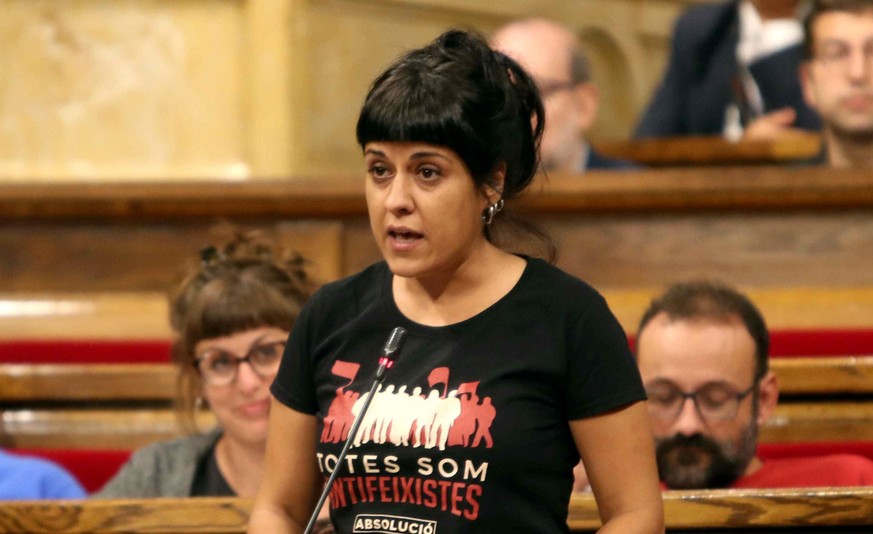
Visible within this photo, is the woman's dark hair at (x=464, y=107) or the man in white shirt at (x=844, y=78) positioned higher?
the man in white shirt at (x=844, y=78)

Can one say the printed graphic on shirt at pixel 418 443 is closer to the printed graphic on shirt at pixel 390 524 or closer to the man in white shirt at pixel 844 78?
the printed graphic on shirt at pixel 390 524

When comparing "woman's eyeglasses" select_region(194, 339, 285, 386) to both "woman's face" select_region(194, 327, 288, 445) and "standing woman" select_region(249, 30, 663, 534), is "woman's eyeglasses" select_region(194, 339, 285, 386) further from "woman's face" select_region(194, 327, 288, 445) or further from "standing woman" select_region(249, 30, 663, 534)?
"standing woman" select_region(249, 30, 663, 534)

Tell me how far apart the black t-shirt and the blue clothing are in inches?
22.4

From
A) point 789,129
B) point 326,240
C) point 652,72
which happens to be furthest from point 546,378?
point 652,72

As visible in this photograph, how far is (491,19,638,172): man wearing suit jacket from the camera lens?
1760 mm

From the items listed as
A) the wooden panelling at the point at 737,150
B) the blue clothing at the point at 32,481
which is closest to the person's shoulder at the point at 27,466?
the blue clothing at the point at 32,481

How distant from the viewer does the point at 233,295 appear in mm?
1130

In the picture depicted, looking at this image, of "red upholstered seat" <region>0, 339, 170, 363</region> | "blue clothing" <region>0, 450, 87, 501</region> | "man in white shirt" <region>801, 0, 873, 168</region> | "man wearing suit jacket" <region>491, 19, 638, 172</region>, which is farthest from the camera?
"man wearing suit jacket" <region>491, 19, 638, 172</region>

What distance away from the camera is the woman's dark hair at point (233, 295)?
1127 millimetres

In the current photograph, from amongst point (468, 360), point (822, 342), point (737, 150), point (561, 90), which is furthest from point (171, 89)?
point (468, 360)

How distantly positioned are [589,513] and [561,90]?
1054 mm

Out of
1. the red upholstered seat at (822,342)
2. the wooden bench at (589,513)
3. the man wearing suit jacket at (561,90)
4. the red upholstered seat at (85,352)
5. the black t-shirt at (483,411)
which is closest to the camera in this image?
the black t-shirt at (483,411)

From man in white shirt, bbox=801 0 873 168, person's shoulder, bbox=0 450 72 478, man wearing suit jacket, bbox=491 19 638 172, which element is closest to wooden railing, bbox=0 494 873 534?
person's shoulder, bbox=0 450 72 478

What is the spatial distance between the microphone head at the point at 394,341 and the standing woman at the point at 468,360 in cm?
1
